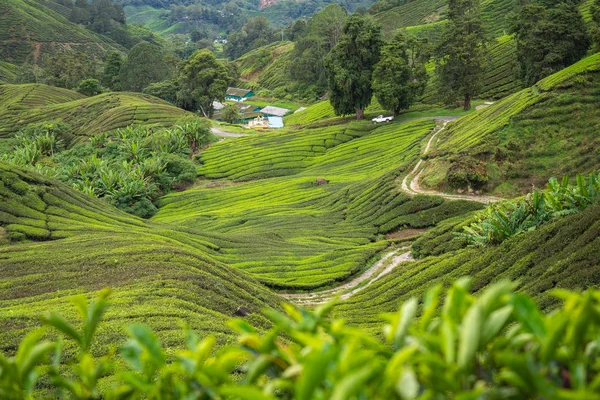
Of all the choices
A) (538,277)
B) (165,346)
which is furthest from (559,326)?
(538,277)

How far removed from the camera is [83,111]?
3105 inches

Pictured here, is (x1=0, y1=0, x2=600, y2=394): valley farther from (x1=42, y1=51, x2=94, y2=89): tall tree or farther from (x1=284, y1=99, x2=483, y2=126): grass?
(x1=42, y1=51, x2=94, y2=89): tall tree

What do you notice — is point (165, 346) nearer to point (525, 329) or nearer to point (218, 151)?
point (525, 329)

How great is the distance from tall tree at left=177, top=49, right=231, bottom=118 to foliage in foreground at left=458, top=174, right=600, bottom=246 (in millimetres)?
62818

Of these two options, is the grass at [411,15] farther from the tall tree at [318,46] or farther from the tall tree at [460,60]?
the tall tree at [460,60]

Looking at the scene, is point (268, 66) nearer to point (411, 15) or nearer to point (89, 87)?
point (411, 15)

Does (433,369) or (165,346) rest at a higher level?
(433,369)

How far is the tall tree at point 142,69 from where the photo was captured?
316 feet

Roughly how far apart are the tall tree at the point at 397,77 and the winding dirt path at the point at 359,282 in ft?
99.8

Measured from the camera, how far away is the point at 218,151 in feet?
195

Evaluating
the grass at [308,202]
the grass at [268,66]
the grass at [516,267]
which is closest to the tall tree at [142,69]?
the grass at [268,66]

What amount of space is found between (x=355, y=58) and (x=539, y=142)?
30794mm

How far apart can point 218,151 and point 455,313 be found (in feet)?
190

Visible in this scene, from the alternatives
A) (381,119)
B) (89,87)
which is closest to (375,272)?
(381,119)
